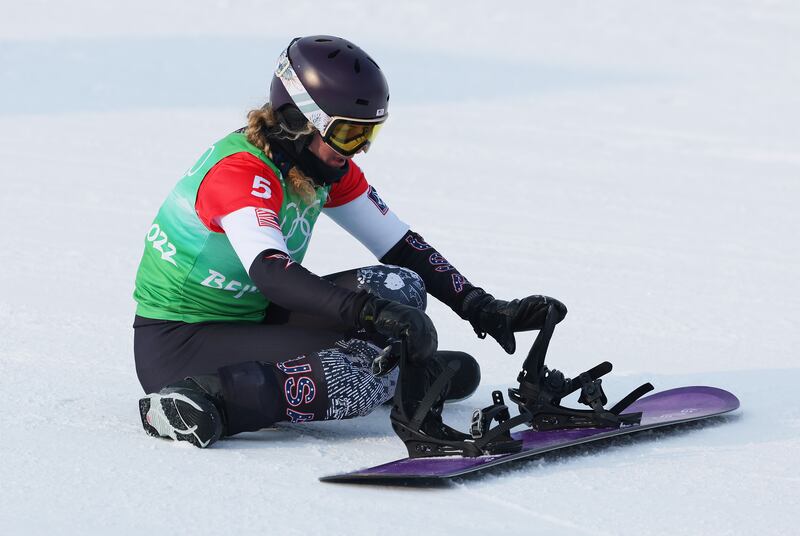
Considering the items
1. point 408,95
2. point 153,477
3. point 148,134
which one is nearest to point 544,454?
point 153,477

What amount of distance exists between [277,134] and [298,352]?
705 millimetres

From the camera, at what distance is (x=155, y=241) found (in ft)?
14.4

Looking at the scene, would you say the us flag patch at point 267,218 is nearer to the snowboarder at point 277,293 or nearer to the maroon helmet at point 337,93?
the snowboarder at point 277,293

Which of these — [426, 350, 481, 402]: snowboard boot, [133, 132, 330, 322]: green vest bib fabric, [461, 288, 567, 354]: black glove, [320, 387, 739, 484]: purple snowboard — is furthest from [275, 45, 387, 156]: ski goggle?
[320, 387, 739, 484]: purple snowboard

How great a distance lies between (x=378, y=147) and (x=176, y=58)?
4.63m

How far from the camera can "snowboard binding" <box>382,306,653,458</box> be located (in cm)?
388

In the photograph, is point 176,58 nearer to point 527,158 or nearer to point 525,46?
point 525,46

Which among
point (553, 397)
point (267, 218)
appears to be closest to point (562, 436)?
point (553, 397)

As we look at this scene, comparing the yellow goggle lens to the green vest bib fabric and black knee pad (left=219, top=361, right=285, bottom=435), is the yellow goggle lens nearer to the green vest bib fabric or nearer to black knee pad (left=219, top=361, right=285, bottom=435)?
the green vest bib fabric

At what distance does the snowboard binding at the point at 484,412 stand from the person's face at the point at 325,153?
65 centimetres

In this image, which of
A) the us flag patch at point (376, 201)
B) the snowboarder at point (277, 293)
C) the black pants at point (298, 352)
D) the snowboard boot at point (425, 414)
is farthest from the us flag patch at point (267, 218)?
the us flag patch at point (376, 201)

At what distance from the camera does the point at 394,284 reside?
4375mm

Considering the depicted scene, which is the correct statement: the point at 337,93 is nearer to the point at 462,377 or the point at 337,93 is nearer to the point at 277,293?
the point at 277,293

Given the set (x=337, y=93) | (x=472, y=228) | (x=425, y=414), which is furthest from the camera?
(x=472, y=228)
